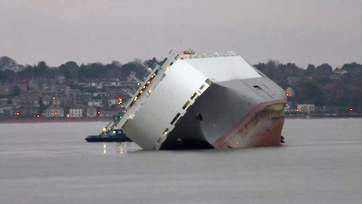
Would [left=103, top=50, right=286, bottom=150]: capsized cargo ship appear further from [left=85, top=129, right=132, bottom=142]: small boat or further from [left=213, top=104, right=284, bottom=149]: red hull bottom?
[left=85, top=129, right=132, bottom=142]: small boat

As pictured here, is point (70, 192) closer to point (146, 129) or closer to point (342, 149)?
point (146, 129)

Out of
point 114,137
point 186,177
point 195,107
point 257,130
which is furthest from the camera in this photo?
point 114,137

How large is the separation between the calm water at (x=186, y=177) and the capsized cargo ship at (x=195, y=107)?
1.08m

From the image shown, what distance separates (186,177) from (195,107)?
1333cm

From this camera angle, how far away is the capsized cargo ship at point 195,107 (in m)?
84.1

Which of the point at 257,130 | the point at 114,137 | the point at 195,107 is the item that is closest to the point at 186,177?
the point at 195,107

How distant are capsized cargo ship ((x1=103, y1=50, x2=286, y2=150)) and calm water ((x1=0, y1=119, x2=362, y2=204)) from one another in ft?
3.56

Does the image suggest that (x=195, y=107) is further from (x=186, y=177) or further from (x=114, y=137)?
(x=114, y=137)

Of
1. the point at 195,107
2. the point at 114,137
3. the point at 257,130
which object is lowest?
the point at 114,137

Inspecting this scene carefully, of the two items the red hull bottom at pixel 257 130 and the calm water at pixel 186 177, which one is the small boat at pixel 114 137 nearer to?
the calm water at pixel 186 177

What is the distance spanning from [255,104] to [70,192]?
2535 centimetres

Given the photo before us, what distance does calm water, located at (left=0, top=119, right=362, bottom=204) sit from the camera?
60.6 metres

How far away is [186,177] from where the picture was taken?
71562mm

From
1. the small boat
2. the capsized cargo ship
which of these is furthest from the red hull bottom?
the small boat
